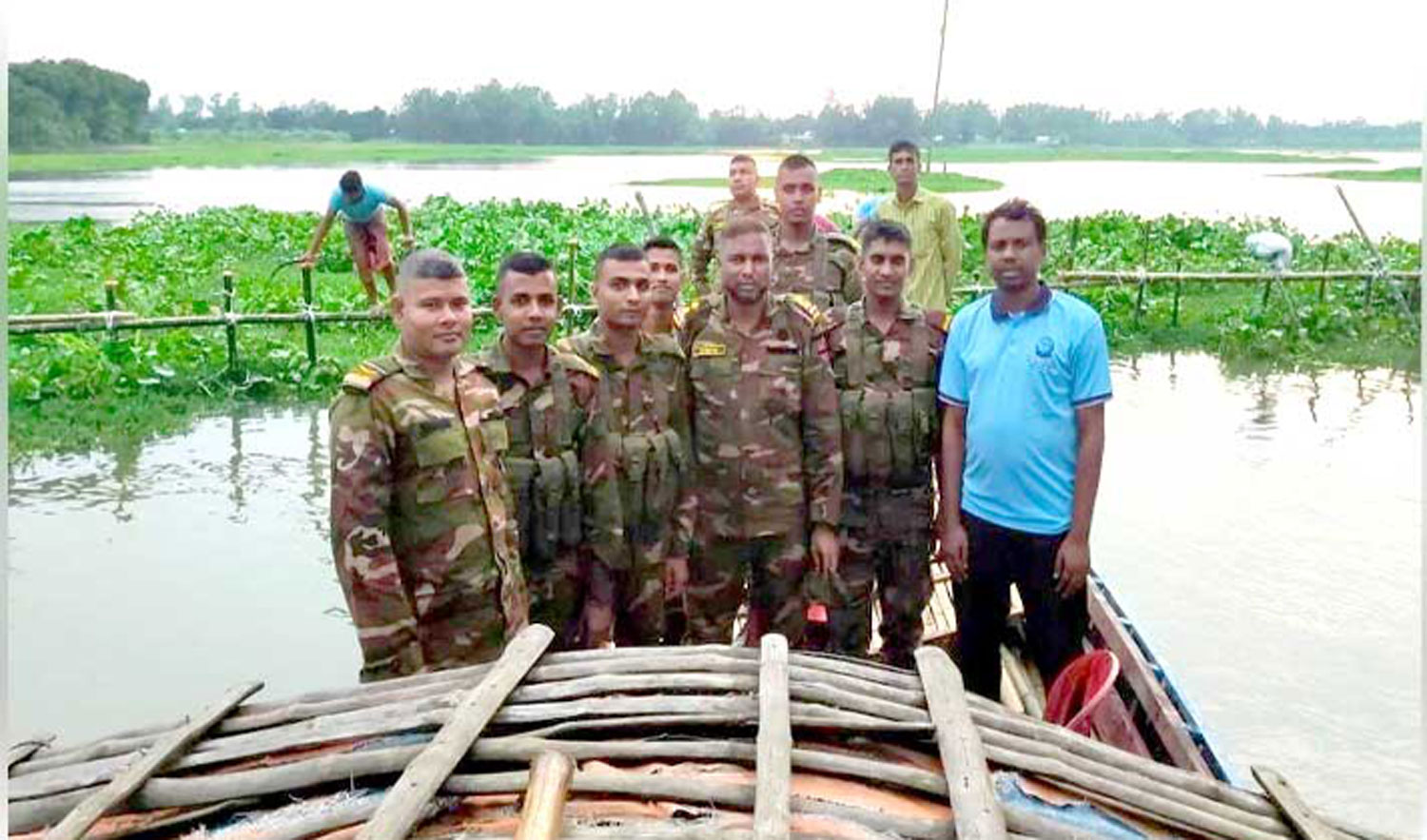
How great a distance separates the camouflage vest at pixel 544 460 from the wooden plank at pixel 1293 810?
2.05 meters

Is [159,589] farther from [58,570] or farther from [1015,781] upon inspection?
[1015,781]

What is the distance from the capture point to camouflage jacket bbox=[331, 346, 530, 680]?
10.8ft

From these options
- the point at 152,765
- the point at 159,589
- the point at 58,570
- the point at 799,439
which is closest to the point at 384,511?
the point at 152,765

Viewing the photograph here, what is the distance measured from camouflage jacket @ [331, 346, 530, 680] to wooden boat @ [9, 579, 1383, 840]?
621 millimetres

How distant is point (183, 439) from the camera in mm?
9391

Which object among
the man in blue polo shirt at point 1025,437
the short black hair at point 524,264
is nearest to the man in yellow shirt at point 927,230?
the man in blue polo shirt at point 1025,437

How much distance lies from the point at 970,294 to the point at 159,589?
8624 mm

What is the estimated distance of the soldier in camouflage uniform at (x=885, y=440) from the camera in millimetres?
4352

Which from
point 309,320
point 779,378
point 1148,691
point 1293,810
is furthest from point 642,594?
point 309,320

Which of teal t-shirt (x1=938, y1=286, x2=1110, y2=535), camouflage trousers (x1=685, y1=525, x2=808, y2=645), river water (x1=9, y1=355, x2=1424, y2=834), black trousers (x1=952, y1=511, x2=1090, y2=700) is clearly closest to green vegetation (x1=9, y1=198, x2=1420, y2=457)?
river water (x1=9, y1=355, x2=1424, y2=834)

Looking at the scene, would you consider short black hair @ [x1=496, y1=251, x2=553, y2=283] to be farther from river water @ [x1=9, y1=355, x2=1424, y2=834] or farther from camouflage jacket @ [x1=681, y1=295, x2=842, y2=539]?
river water @ [x1=9, y1=355, x2=1424, y2=834]

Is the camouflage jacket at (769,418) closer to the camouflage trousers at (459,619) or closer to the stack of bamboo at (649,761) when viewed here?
the camouflage trousers at (459,619)

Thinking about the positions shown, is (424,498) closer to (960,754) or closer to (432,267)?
(432,267)

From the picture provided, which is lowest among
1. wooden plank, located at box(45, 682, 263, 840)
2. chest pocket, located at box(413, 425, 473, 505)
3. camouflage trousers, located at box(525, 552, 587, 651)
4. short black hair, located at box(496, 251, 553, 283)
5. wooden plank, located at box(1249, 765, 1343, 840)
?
camouflage trousers, located at box(525, 552, 587, 651)
